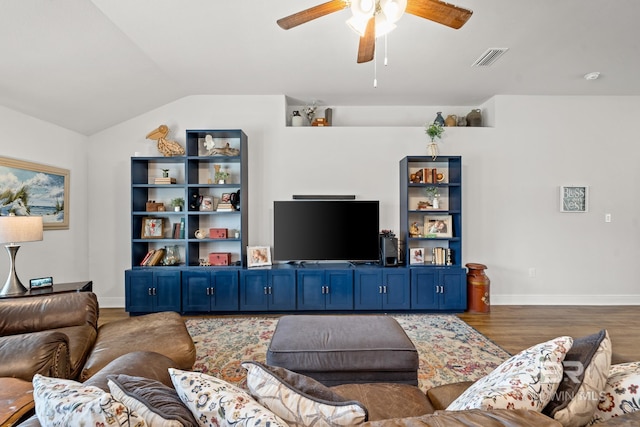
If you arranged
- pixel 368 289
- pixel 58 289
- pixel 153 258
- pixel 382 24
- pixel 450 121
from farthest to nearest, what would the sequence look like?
1. pixel 450 121
2. pixel 153 258
3. pixel 368 289
4. pixel 58 289
5. pixel 382 24

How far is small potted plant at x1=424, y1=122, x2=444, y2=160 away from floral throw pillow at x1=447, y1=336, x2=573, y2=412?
342 cm

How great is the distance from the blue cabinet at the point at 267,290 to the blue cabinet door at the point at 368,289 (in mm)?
806

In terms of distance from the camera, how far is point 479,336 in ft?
10.6

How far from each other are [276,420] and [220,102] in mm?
4331

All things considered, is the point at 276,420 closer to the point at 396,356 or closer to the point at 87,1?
the point at 396,356

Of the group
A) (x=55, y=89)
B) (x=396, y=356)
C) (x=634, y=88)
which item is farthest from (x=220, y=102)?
(x=634, y=88)

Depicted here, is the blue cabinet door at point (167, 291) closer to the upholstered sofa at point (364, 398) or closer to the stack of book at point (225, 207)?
the stack of book at point (225, 207)

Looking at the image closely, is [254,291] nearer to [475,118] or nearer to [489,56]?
[489,56]

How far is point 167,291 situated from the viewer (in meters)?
3.89

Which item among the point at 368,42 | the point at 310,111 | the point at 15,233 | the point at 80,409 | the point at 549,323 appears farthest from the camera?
the point at 310,111

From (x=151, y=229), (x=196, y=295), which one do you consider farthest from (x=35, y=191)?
(x=196, y=295)

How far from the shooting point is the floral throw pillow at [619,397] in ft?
3.05

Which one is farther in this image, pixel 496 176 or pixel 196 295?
pixel 496 176

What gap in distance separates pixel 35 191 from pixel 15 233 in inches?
45.5
